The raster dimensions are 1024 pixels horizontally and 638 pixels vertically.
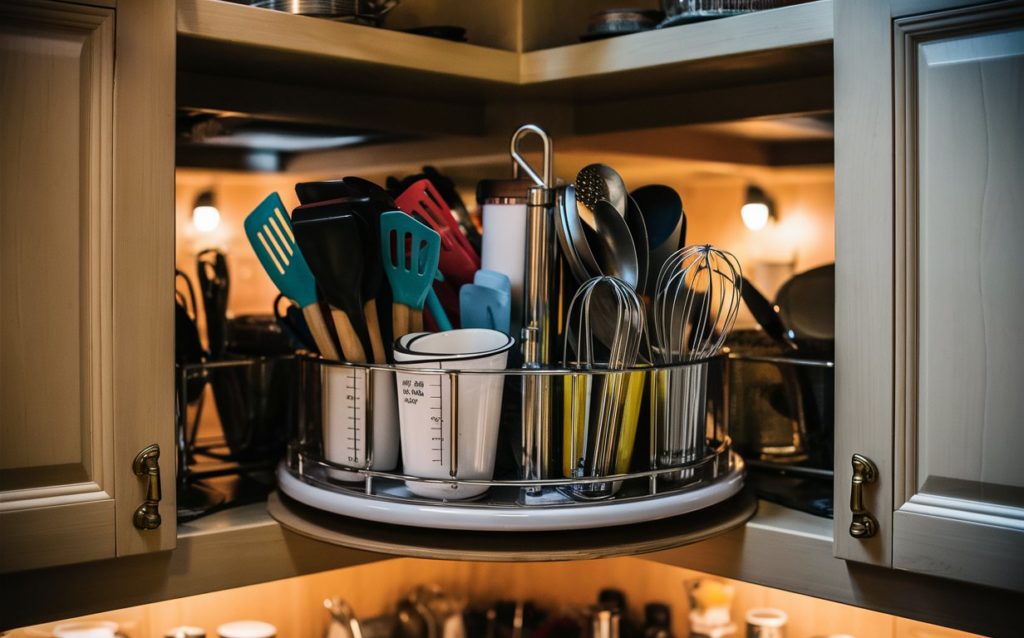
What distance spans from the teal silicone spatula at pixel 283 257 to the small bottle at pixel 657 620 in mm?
600

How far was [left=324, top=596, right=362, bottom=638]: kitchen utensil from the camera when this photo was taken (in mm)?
1150

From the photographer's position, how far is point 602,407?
78cm

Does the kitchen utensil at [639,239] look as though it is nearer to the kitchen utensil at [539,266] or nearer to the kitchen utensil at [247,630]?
the kitchen utensil at [539,266]

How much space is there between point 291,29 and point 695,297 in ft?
1.47

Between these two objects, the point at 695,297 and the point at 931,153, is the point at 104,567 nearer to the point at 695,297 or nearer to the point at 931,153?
the point at 695,297

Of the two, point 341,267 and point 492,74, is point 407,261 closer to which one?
point 341,267

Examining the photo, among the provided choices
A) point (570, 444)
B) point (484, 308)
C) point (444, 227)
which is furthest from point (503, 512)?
point (444, 227)

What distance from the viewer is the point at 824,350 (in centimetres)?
97

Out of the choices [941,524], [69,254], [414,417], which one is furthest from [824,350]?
[69,254]

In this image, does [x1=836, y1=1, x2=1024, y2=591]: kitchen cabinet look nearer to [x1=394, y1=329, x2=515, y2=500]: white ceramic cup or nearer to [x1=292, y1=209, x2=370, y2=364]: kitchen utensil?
[x1=394, y1=329, x2=515, y2=500]: white ceramic cup

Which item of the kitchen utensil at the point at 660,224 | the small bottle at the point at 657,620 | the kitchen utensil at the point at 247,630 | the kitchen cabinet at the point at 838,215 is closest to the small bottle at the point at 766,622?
the small bottle at the point at 657,620

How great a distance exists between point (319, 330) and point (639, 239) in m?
0.30

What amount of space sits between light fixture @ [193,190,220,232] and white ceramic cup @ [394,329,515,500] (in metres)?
0.37

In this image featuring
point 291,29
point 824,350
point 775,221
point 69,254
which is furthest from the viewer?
point 775,221
